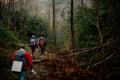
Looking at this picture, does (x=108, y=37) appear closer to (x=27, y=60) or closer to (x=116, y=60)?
(x=116, y=60)

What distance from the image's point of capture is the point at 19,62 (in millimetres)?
8883

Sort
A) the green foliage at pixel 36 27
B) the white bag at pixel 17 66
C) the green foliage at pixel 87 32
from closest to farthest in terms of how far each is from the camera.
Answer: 1. the white bag at pixel 17 66
2. the green foliage at pixel 87 32
3. the green foliage at pixel 36 27

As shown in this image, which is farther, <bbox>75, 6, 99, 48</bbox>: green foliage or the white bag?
<bbox>75, 6, 99, 48</bbox>: green foliage

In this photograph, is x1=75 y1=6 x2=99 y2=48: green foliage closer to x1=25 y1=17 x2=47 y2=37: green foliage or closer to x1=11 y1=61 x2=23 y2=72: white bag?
x1=11 y1=61 x2=23 y2=72: white bag

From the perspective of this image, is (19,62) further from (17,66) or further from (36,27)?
(36,27)

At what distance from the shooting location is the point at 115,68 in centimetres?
1154

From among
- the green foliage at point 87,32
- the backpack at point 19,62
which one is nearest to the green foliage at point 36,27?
the green foliage at point 87,32

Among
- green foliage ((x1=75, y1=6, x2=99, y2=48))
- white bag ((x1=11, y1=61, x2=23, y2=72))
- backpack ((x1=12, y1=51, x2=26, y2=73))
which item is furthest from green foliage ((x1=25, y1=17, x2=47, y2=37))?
white bag ((x1=11, y1=61, x2=23, y2=72))

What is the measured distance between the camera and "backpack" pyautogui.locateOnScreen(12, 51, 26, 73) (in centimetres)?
879

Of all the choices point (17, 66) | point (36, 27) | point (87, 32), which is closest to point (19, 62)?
point (17, 66)

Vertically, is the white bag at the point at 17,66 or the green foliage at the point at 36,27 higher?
the green foliage at the point at 36,27

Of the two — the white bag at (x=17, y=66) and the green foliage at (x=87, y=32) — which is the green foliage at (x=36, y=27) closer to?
the green foliage at (x=87, y=32)

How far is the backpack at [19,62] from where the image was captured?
8.79 m

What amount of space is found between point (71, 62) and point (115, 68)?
12.8ft
